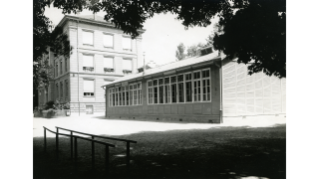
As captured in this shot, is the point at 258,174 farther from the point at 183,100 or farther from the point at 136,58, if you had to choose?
the point at 183,100

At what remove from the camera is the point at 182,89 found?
479 inches

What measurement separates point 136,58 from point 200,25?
1680 mm

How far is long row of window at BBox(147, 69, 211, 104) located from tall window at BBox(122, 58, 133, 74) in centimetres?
411

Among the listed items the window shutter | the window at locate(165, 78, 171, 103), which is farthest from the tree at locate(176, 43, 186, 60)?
the window at locate(165, 78, 171, 103)

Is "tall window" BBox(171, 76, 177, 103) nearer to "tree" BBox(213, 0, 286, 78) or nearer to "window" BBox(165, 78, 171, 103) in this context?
"window" BBox(165, 78, 171, 103)

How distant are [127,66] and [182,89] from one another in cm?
576

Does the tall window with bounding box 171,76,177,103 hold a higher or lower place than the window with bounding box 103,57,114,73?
lower

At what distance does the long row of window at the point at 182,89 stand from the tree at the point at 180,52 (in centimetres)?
360

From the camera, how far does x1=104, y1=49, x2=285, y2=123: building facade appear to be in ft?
30.2

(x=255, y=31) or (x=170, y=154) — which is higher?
(x=255, y=31)

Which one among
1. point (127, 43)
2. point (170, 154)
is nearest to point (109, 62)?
point (127, 43)

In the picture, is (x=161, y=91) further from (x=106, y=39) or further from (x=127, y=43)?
(x=106, y=39)

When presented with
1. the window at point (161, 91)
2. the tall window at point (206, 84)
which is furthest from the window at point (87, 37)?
the tall window at point (206, 84)
